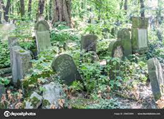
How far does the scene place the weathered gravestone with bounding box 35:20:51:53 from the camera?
20.0 feet

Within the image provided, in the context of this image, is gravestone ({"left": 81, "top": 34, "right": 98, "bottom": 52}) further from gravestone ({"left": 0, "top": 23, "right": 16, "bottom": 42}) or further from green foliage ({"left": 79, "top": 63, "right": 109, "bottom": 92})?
gravestone ({"left": 0, "top": 23, "right": 16, "bottom": 42})

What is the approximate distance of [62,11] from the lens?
8945mm

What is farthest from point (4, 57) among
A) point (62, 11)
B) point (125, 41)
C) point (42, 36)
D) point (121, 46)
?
point (62, 11)

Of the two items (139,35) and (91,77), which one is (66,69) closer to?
(91,77)

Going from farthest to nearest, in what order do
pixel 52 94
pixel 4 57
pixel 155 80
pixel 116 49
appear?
pixel 4 57 → pixel 116 49 → pixel 155 80 → pixel 52 94

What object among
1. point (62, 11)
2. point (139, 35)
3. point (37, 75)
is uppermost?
point (62, 11)

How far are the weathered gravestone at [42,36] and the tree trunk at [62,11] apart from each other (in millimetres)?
2727

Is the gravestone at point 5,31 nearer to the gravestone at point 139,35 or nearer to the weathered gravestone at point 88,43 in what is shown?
the weathered gravestone at point 88,43

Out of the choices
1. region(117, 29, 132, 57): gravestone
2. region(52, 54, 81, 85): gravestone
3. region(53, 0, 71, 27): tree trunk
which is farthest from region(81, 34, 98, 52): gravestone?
region(53, 0, 71, 27): tree trunk

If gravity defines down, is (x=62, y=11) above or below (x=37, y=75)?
above

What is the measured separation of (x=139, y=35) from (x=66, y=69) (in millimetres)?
3444

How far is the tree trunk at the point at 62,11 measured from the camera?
29.2 feet
